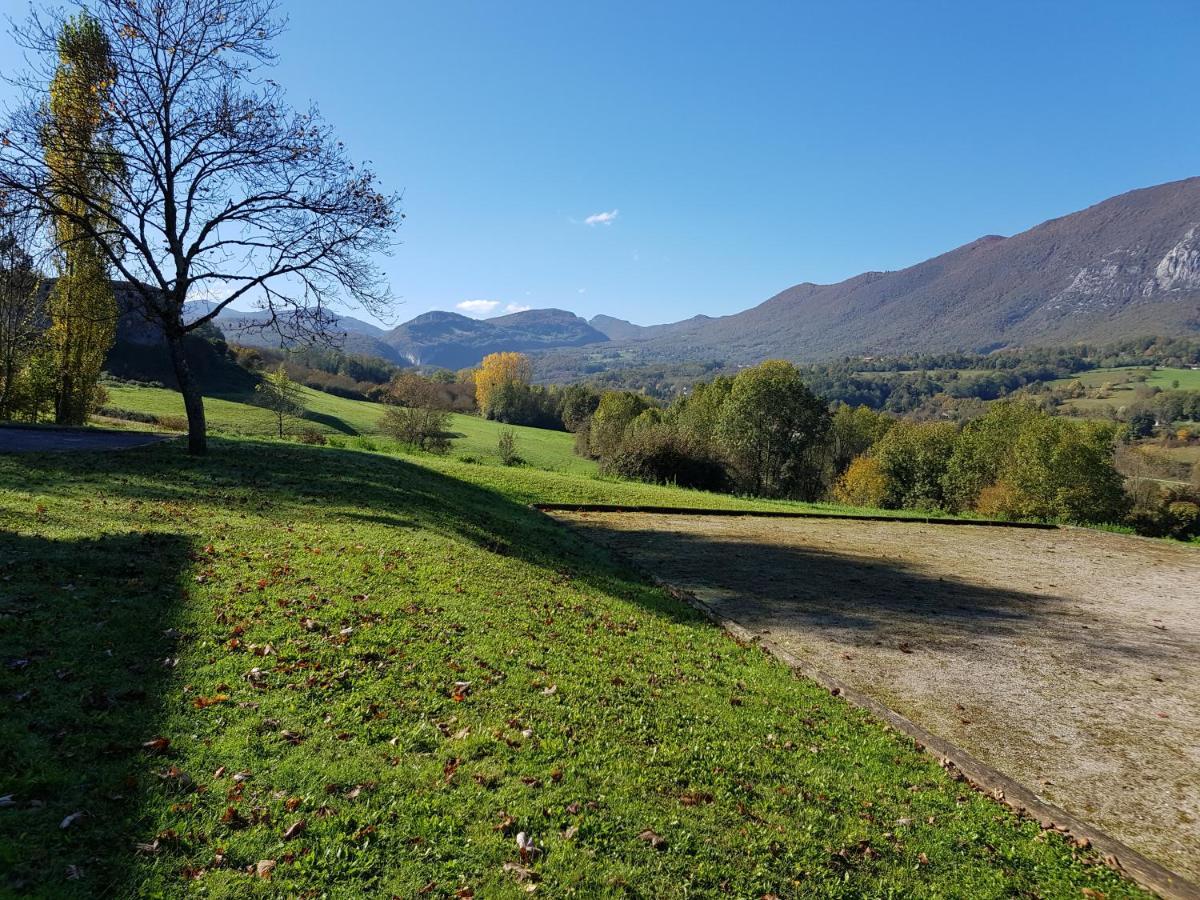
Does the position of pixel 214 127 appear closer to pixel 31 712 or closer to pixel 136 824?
pixel 31 712

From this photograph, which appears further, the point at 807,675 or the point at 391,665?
the point at 807,675

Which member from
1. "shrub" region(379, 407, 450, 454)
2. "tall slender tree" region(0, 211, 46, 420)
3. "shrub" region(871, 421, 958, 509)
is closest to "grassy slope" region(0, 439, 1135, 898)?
"tall slender tree" region(0, 211, 46, 420)

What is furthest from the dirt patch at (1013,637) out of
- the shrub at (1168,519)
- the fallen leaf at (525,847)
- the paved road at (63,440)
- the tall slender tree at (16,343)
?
the tall slender tree at (16,343)

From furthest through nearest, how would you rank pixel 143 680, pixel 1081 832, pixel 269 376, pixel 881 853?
1. pixel 269 376
2. pixel 143 680
3. pixel 1081 832
4. pixel 881 853

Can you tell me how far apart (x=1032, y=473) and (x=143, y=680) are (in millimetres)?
48614

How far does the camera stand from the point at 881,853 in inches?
171

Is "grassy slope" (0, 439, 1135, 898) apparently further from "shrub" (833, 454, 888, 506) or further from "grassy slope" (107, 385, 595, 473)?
"shrub" (833, 454, 888, 506)

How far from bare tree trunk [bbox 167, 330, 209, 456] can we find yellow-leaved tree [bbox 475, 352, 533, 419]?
286ft

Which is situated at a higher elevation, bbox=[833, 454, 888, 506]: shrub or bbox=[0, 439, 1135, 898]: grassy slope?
bbox=[0, 439, 1135, 898]: grassy slope

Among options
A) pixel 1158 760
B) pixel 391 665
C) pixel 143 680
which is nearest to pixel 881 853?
pixel 1158 760

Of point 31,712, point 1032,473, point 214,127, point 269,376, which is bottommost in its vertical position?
point 1032,473

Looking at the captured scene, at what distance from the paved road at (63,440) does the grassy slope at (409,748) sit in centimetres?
618

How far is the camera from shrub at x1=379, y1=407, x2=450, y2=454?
43844 millimetres

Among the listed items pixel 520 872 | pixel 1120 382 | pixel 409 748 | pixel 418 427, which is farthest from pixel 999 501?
pixel 1120 382
